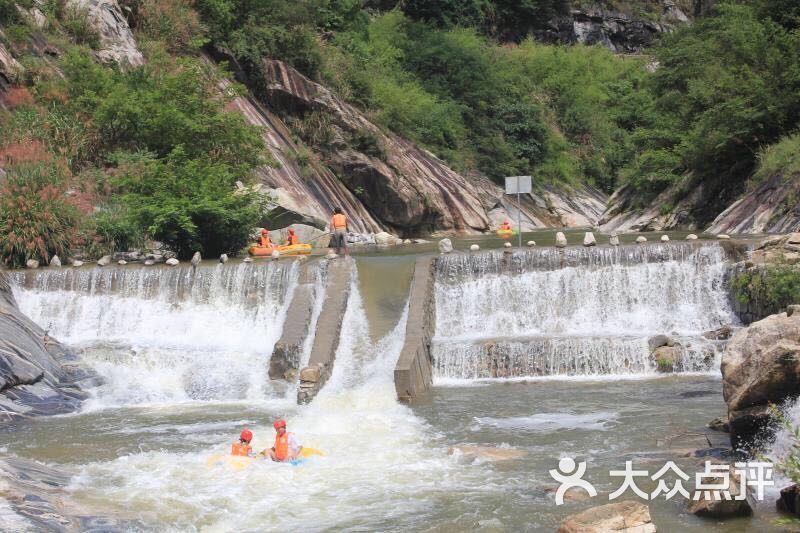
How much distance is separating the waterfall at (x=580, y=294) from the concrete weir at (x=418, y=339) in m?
0.31

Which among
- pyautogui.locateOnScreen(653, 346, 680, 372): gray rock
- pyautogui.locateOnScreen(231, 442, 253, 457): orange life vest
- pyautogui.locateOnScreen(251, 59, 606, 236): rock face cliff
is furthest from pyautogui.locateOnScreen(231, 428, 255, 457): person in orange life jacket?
pyautogui.locateOnScreen(251, 59, 606, 236): rock face cliff

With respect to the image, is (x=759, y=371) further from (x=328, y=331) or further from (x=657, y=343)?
(x=328, y=331)

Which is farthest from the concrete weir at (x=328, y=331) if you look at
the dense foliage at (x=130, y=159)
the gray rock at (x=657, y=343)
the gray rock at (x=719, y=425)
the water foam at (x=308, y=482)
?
the gray rock at (x=719, y=425)

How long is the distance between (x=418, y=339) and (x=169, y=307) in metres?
5.85

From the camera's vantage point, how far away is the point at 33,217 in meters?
20.5

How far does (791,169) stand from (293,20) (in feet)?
68.8

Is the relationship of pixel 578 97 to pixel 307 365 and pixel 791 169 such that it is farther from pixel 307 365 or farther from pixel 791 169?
pixel 307 365

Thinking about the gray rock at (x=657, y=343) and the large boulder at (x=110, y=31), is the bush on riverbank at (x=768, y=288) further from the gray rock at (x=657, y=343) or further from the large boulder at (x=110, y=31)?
the large boulder at (x=110, y=31)

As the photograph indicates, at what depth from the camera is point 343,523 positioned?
333 inches

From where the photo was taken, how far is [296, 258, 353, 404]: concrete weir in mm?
15164

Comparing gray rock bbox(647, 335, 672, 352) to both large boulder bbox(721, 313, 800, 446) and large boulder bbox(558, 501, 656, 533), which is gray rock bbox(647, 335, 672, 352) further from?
large boulder bbox(558, 501, 656, 533)

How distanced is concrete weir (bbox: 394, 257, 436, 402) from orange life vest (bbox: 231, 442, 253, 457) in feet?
14.0

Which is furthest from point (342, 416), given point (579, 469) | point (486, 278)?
point (486, 278)

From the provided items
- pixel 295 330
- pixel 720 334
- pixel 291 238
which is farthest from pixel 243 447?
pixel 291 238
